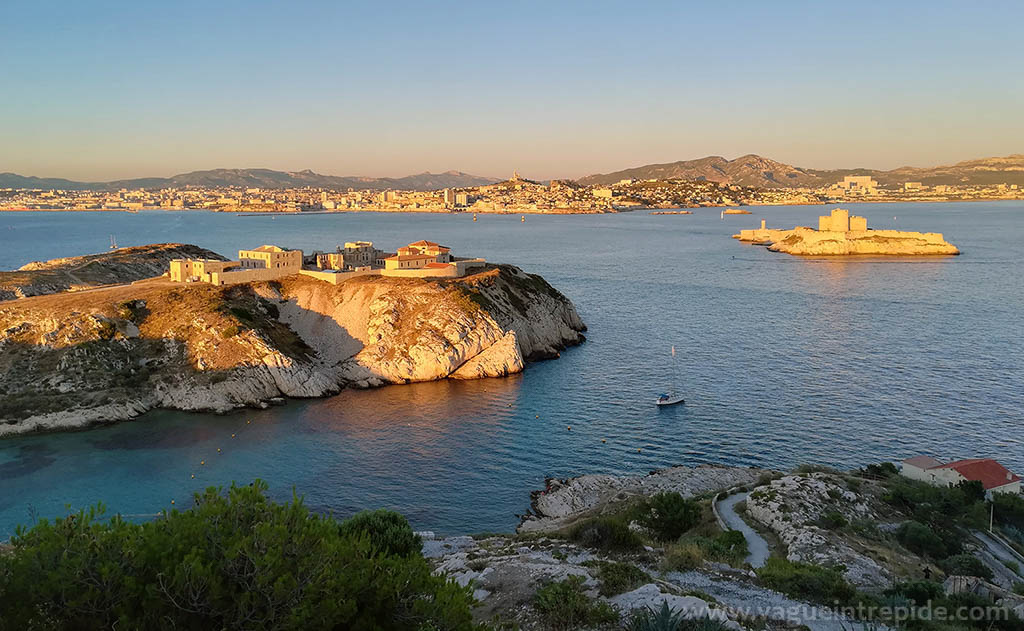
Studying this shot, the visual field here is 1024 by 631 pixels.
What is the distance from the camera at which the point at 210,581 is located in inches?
475

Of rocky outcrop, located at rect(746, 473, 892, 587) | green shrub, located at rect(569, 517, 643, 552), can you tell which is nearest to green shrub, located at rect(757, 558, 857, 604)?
rocky outcrop, located at rect(746, 473, 892, 587)

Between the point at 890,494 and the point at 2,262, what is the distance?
17329cm

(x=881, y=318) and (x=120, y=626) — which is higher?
(x=120, y=626)

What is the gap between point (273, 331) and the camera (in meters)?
67.8

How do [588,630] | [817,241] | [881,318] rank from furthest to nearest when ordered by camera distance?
[817,241] → [881,318] → [588,630]

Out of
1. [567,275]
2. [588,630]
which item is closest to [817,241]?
[567,275]

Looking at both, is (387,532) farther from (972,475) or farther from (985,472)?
(985,472)

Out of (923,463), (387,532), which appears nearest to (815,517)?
(923,463)

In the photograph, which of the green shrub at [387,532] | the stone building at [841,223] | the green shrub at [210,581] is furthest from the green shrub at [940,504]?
the stone building at [841,223]

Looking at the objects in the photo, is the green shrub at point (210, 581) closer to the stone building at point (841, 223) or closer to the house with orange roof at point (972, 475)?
the house with orange roof at point (972, 475)

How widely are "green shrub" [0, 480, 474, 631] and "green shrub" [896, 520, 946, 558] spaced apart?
2356cm

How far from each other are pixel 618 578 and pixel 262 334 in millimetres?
53669

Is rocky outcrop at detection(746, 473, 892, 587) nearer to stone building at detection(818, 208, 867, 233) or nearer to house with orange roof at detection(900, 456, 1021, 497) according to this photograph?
house with orange roof at detection(900, 456, 1021, 497)

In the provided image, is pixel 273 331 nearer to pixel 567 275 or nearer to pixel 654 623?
pixel 654 623
